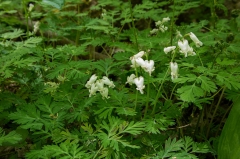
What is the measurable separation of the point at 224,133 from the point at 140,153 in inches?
21.0

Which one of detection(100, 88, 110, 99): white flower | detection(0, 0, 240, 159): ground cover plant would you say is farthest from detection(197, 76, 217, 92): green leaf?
detection(100, 88, 110, 99): white flower

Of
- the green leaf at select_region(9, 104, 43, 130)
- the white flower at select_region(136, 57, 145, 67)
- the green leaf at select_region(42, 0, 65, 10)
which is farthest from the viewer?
the green leaf at select_region(42, 0, 65, 10)

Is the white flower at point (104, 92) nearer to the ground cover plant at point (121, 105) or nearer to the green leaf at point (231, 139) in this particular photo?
the ground cover plant at point (121, 105)

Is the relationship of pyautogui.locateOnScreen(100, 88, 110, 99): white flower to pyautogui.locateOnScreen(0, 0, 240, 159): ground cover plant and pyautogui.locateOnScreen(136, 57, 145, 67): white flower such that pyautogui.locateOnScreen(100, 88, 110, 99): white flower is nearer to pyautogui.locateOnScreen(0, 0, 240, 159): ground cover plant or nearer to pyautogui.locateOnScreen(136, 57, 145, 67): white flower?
pyautogui.locateOnScreen(0, 0, 240, 159): ground cover plant

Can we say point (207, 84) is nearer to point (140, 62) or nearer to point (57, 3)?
point (140, 62)

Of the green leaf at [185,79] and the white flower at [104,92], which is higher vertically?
the green leaf at [185,79]

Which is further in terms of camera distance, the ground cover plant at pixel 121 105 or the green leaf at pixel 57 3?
the green leaf at pixel 57 3

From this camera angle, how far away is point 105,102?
6.57 ft

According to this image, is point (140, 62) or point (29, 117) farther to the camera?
point (29, 117)

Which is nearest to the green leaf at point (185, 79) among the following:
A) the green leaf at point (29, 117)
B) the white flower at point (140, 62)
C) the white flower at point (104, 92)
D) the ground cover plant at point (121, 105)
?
the ground cover plant at point (121, 105)

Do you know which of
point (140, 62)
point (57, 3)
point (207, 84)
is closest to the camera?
point (140, 62)

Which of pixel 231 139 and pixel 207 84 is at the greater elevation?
pixel 207 84

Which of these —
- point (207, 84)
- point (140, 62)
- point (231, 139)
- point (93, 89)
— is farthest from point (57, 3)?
point (231, 139)

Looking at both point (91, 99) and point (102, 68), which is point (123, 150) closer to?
point (91, 99)
